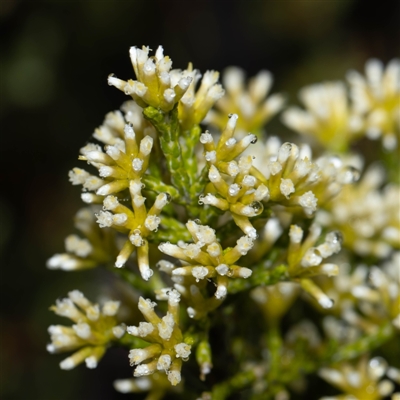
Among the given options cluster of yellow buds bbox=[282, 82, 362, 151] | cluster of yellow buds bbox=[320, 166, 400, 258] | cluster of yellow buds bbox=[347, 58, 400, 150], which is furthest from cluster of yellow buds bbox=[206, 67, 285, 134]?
cluster of yellow buds bbox=[320, 166, 400, 258]

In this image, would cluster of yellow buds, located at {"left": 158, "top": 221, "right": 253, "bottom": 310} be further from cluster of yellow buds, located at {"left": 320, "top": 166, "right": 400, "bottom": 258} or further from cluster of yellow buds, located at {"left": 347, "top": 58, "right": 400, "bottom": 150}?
cluster of yellow buds, located at {"left": 347, "top": 58, "right": 400, "bottom": 150}

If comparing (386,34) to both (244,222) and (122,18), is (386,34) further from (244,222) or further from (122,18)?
(244,222)

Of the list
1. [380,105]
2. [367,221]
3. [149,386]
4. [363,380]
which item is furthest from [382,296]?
[380,105]

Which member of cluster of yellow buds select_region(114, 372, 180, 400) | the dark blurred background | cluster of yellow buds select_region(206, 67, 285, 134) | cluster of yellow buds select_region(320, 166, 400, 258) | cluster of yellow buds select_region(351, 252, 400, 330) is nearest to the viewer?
cluster of yellow buds select_region(114, 372, 180, 400)

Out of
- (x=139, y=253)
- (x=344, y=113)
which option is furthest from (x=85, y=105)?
(x=139, y=253)

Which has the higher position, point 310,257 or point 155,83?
point 155,83

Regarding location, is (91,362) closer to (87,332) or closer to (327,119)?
(87,332)
